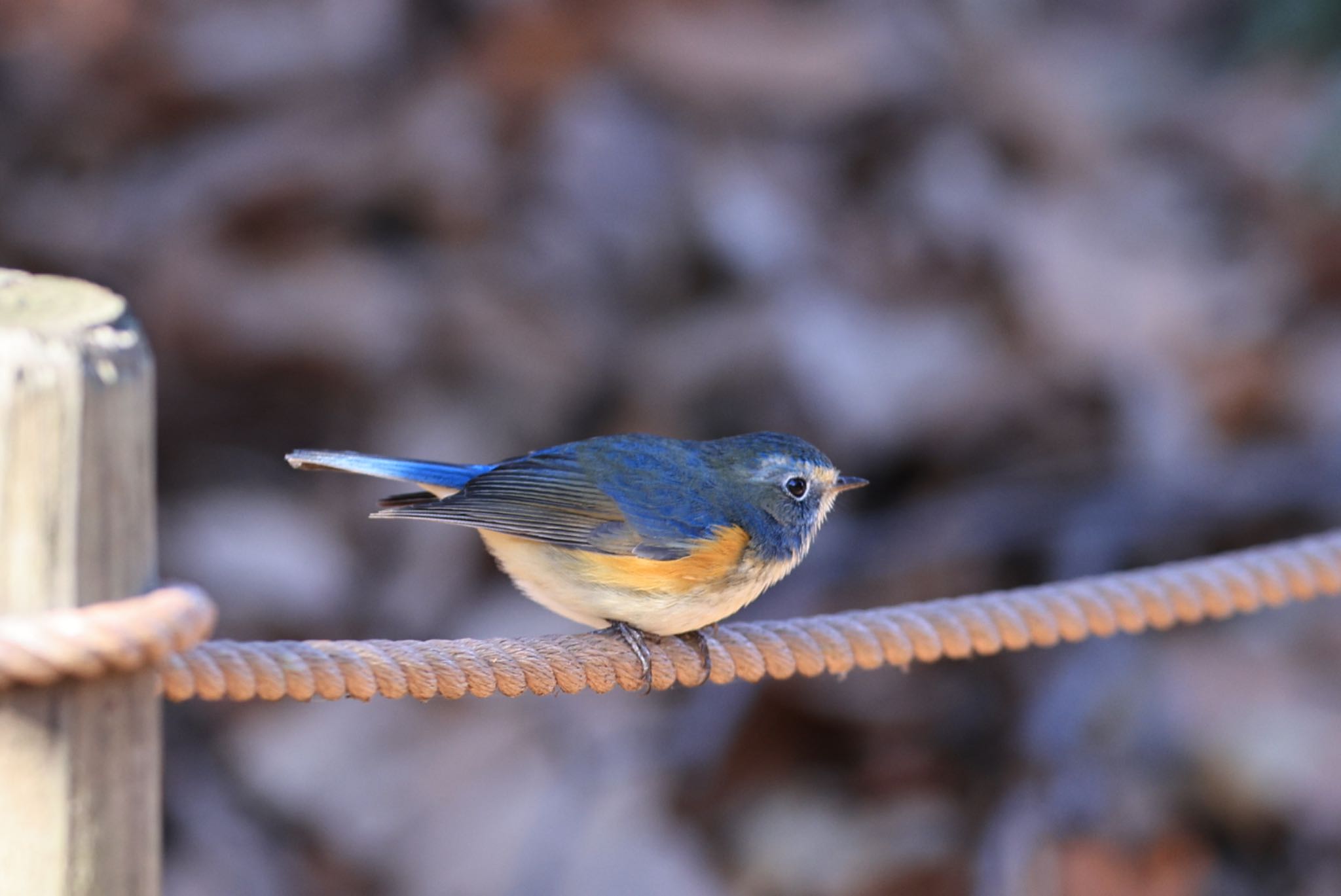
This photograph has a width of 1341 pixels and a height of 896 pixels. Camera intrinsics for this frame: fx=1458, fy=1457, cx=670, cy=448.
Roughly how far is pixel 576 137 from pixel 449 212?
65 centimetres

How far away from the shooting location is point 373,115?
19.8 ft

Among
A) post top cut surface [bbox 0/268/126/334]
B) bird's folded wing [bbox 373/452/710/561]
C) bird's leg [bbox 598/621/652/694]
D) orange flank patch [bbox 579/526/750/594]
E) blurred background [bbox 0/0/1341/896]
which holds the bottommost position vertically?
blurred background [bbox 0/0/1341/896]

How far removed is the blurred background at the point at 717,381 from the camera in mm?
4770

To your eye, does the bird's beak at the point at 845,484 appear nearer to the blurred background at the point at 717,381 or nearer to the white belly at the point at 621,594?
the white belly at the point at 621,594

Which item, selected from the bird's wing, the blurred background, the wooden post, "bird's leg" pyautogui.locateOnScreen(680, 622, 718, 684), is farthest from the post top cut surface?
the blurred background

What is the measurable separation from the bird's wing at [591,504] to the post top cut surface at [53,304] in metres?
1.07

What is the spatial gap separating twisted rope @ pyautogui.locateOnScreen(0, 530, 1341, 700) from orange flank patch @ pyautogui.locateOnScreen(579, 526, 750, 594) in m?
0.11

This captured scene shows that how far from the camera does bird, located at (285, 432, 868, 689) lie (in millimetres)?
2664

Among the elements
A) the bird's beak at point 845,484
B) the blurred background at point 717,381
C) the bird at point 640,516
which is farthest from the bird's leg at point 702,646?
the blurred background at point 717,381

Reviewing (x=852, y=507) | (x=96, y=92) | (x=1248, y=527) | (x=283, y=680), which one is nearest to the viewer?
(x=283, y=680)

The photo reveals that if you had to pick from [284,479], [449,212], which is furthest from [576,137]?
[284,479]

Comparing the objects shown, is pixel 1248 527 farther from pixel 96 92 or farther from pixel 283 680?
pixel 96 92

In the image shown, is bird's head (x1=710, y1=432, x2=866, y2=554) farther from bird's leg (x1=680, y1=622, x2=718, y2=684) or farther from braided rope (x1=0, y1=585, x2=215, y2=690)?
braided rope (x1=0, y1=585, x2=215, y2=690)

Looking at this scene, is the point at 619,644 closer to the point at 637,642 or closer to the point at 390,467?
the point at 637,642
